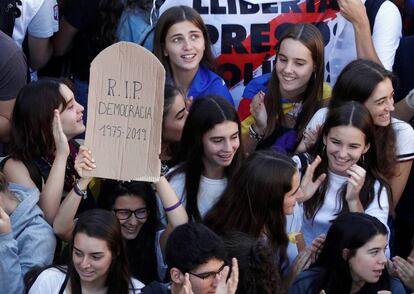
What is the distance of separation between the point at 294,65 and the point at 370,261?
1.34 metres

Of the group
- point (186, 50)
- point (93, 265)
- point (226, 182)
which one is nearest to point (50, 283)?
point (93, 265)

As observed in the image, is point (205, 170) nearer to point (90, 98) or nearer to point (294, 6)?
point (90, 98)

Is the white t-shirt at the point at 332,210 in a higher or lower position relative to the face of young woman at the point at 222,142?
lower

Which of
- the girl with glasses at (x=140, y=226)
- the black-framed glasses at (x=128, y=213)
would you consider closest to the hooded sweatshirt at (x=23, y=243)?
the girl with glasses at (x=140, y=226)

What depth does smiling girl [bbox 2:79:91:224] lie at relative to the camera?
5.09 metres

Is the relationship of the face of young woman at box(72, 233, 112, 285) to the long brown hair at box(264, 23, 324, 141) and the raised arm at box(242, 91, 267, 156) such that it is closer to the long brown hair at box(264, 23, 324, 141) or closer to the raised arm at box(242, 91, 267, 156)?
the raised arm at box(242, 91, 267, 156)

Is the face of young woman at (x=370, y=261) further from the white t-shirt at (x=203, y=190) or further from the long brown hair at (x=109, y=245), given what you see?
the long brown hair at (x=109, y=245)

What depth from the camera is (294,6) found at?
631 cm

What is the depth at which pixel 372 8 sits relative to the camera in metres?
6.21

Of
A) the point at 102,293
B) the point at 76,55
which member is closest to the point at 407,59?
the point at 76,55

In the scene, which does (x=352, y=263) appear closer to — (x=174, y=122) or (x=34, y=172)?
(x=174, y=122)

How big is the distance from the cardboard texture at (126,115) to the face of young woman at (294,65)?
3.83 ft

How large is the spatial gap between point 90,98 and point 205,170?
81cm

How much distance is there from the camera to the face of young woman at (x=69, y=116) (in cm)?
524
